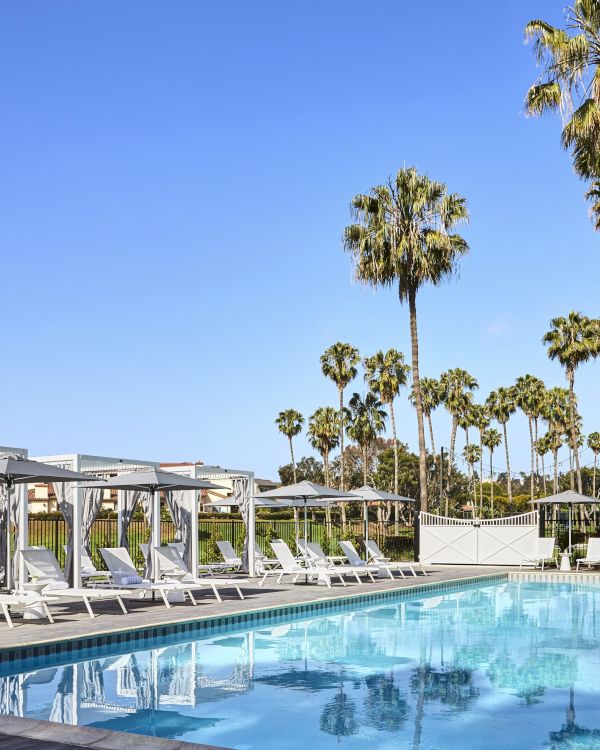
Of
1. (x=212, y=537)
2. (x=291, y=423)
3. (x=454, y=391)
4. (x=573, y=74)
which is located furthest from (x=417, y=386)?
(x=454, y=391)

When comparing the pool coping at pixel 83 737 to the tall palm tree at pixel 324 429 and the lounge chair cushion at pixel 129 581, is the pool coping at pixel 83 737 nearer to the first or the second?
the lounge chair cushion at pixel 129 581

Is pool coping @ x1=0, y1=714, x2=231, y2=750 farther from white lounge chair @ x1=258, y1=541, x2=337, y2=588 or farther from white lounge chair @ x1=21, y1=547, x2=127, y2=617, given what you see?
white lounge chair @ x1=258, y1=541, x2=337, y2=588

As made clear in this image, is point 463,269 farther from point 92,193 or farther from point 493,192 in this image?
point 92,193

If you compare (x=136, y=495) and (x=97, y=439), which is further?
(x=97, y=439)

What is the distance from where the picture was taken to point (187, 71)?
21953 mm

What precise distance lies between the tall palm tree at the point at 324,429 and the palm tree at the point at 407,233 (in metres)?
27.5

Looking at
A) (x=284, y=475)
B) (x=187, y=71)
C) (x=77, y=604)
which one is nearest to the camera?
(x=77, y=604)

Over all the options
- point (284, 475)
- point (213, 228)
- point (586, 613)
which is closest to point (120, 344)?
point (213, 228)

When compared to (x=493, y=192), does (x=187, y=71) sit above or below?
above

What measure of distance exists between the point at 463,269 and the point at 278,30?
34.4ft

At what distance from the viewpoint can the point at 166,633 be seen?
12062 mm

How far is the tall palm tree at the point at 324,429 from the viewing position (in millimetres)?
54812

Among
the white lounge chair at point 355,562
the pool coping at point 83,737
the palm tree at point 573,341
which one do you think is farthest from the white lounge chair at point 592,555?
the pool coping at point 83,737

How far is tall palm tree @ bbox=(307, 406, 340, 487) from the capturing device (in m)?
54.8
